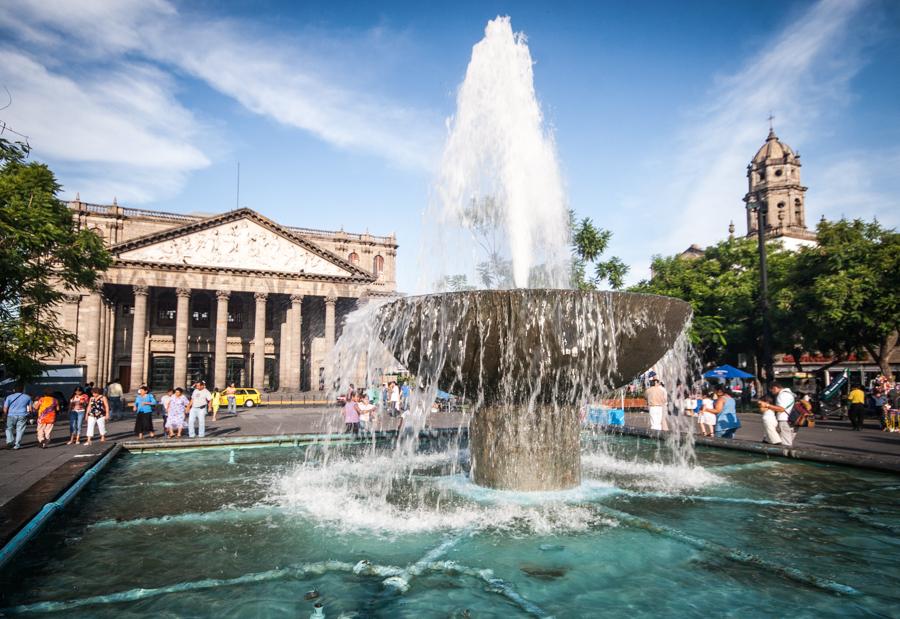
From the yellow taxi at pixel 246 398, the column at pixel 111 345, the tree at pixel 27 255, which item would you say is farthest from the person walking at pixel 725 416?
the column at pixel 111 345

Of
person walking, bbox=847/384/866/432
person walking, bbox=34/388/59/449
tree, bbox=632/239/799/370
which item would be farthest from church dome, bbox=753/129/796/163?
person walking, bbox=34/388/59/449

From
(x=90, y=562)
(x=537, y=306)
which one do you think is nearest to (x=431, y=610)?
(x=90, y=562)

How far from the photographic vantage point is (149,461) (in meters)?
9.07

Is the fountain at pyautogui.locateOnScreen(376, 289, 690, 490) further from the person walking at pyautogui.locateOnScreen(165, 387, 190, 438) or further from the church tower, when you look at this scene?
the church tower

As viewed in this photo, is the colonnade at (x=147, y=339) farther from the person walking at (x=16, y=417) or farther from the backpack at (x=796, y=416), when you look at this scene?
the backpack at (x=796, y=416)

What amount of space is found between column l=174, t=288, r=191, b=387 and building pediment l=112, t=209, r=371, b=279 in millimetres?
2384

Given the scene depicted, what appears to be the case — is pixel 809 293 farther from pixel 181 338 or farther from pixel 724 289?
pixel 181 338

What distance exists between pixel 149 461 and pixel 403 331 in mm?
5675

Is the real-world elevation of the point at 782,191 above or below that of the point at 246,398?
above

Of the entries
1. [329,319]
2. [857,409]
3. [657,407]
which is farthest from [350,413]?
[329,319]

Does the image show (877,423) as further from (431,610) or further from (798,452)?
(431,610)

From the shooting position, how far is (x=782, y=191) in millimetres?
65500

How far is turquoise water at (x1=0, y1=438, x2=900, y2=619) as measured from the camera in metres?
3.35

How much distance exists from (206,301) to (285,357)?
9.72 metres
